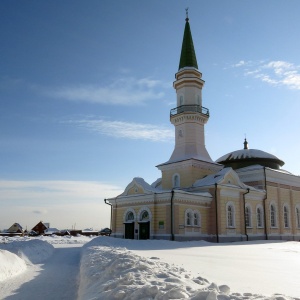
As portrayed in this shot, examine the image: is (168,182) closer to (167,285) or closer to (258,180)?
(258,180)

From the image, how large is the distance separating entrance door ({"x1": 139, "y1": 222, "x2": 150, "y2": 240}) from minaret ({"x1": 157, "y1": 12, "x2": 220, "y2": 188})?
5626mm

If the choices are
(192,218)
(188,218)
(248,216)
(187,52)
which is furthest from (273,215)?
(187,52)

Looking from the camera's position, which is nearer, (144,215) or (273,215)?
(144,215)

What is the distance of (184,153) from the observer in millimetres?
31391

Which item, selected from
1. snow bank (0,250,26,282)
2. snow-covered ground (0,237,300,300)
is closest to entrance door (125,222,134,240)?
snow-covered ground (0,237,300,300)

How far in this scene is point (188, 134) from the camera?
104 feet

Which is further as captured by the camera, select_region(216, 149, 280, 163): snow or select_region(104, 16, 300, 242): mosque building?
select_region(216, 149, 280, 163): snow

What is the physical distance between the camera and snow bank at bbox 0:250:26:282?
1087 centimetres

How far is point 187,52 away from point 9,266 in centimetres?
2770

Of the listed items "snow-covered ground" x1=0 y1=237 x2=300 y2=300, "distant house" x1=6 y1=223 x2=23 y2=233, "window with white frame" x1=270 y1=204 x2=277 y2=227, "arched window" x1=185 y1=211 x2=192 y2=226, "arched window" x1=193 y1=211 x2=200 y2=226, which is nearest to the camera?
"snow-covered ground" x1=0 y1=237 x2=300 y2=300

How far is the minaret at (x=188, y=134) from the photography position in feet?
99.8

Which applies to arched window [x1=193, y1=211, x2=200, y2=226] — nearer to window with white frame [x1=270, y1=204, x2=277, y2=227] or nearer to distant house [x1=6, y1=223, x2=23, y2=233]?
window with white frame [x1=270, y1=204, x2=277, y2=227]

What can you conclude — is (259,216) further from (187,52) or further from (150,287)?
(150,287)

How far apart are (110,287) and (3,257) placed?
809cm
